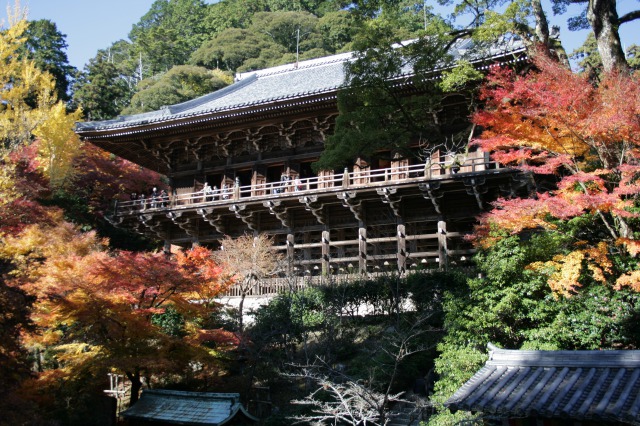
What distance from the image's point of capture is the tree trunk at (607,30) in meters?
11.7

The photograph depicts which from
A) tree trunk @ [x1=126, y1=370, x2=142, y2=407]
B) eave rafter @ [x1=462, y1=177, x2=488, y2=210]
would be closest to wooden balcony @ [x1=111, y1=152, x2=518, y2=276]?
eave rafter @ [x1=462, y1=177, x2=488, y2=210]

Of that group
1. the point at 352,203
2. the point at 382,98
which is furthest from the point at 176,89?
the point at 382,98

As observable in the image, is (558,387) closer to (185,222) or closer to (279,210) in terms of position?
(279,210)

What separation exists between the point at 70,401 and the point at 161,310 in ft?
11.4

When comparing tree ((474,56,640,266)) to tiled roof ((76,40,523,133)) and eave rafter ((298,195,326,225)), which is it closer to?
tiled roof ((76,40,523,133))

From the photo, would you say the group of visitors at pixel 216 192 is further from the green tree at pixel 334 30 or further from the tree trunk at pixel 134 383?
the green tree at pixel 334 30

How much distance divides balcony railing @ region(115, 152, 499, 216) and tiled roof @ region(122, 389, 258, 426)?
28.2 ft

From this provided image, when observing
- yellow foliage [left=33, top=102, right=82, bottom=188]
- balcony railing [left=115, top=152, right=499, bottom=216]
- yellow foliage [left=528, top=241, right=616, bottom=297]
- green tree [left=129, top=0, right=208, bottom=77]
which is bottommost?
yellow foliage [left=528, top=241, right=616, bottom=297]

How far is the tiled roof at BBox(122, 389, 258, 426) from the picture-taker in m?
10.9

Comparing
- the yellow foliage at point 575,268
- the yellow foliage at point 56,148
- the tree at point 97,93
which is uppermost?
the tree at point 97,93

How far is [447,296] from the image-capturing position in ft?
37.1

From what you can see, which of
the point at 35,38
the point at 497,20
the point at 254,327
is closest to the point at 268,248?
A: the point at 254,327

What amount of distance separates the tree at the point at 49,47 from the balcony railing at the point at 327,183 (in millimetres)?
21263

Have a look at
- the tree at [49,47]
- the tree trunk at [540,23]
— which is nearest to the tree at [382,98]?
the tree trunk at [540,23]
